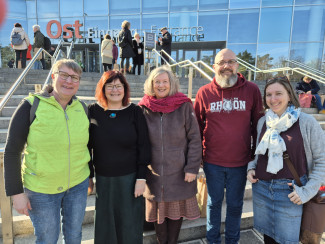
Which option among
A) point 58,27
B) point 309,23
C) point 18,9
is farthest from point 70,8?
point 309,23

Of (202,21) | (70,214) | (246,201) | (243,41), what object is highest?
(202,21)

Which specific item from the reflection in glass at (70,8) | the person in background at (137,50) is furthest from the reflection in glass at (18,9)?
the person in background at (137,50)

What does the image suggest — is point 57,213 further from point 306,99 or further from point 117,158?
point 306,99

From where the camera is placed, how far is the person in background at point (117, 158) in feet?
6.02

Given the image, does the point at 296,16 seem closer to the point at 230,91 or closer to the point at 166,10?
the point at 166,10

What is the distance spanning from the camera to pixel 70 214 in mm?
1766

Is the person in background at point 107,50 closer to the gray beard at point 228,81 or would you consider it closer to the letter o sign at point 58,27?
the gray beard at point 228,81

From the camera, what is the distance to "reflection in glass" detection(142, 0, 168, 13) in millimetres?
13266

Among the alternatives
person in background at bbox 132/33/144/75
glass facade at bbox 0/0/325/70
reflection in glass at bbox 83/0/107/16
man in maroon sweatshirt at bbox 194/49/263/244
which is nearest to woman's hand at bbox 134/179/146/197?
man in maroon sweatshirt at bbox 194/49/263/244

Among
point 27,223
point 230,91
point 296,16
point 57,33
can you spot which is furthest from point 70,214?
point 57,33

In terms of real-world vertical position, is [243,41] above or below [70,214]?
above

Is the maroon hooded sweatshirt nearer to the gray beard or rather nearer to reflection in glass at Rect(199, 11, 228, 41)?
the gray beard

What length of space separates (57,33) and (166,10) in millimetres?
7253

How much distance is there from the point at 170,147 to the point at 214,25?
41.1 feet
